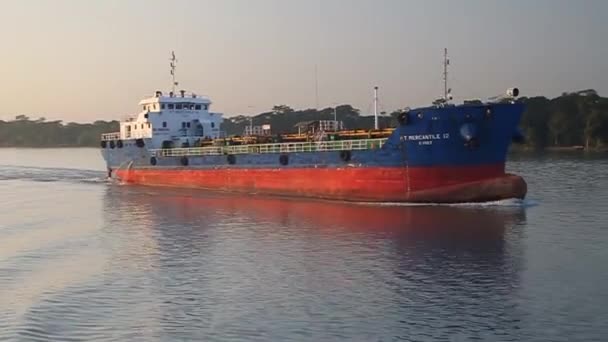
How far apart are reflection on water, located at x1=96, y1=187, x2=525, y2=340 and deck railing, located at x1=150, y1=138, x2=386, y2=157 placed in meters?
2.47

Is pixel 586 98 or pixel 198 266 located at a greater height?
pixel 586 98

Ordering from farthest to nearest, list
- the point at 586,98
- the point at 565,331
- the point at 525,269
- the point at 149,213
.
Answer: the point at 586,98 → the point at 149,213 → the point at 525,269 → the point at 565,331

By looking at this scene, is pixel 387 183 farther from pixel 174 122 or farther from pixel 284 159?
pixel 174 122

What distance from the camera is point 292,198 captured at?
28.6 m

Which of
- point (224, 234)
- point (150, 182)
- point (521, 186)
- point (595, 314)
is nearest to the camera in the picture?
point (595, 314)

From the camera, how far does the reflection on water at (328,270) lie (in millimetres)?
10984

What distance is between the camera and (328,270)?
48.2 ft

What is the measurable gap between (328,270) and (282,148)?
49.0 feet

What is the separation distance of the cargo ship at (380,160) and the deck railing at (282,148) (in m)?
0.04

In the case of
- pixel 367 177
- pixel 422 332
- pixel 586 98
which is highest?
pixel 586 98

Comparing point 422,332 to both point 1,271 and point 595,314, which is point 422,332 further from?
point 1,271

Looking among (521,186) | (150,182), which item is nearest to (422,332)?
(521,186)

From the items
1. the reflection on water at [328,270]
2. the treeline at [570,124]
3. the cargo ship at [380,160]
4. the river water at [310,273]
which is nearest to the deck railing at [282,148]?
the cargo ship at [380,160]

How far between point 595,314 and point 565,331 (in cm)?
107
